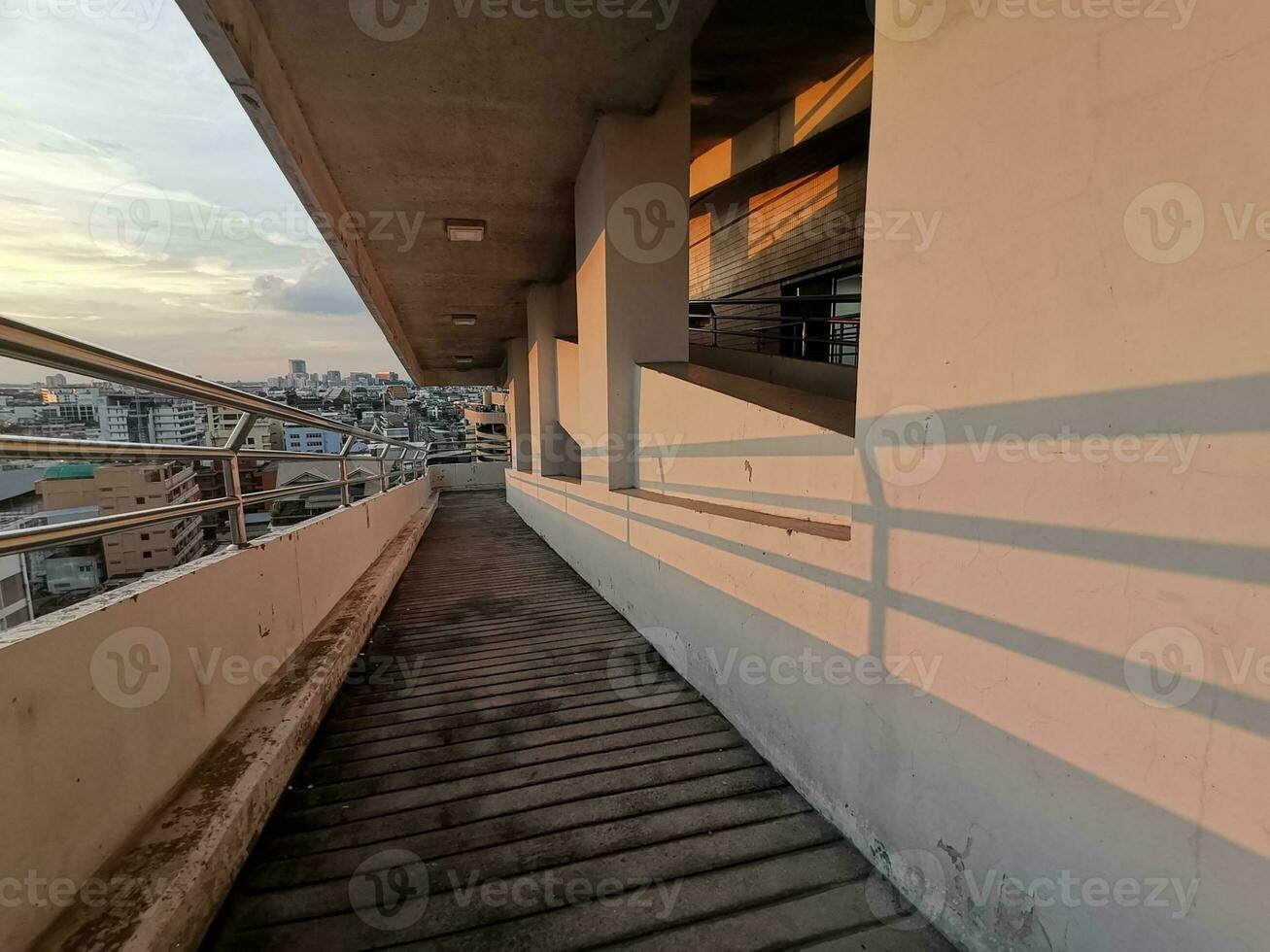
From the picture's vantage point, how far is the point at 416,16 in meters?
2.85

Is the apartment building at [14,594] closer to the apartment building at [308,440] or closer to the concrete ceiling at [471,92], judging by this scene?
the apartment building at [308,440]

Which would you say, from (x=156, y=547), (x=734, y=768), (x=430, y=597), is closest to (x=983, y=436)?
(x=734, y=768)

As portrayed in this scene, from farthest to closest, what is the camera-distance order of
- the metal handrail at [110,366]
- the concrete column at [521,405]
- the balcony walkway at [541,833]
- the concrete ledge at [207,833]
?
the concrete column at [521,405]
the balcony walkway at [541,833]
the concrete ledge at [207,833]
the metal handrail at [110,366]

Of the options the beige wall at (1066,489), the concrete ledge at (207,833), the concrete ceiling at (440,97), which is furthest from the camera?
the concrete ceiling at (440,97)

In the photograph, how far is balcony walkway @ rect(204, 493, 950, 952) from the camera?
59.4 inches

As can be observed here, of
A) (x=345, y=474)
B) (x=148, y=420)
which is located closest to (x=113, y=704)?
(x=148, y=420)

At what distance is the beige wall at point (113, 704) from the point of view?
43.2 inches

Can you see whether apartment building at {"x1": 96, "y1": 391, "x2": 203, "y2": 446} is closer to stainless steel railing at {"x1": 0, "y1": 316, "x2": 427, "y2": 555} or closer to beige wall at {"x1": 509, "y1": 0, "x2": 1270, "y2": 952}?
stainless steel railing at {"x1": 0, "y1": 316, "x2": 427, "y2": 555}

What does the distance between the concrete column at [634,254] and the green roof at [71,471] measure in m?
3.01

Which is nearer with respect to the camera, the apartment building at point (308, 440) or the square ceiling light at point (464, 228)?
the apartment building at point (308, 440)

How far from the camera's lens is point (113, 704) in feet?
4.48

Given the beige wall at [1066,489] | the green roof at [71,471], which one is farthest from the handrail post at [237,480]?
the beige wall at [1066,489]

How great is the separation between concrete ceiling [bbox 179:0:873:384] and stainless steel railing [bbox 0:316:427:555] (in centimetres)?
196

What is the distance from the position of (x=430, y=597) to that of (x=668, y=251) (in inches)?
140
